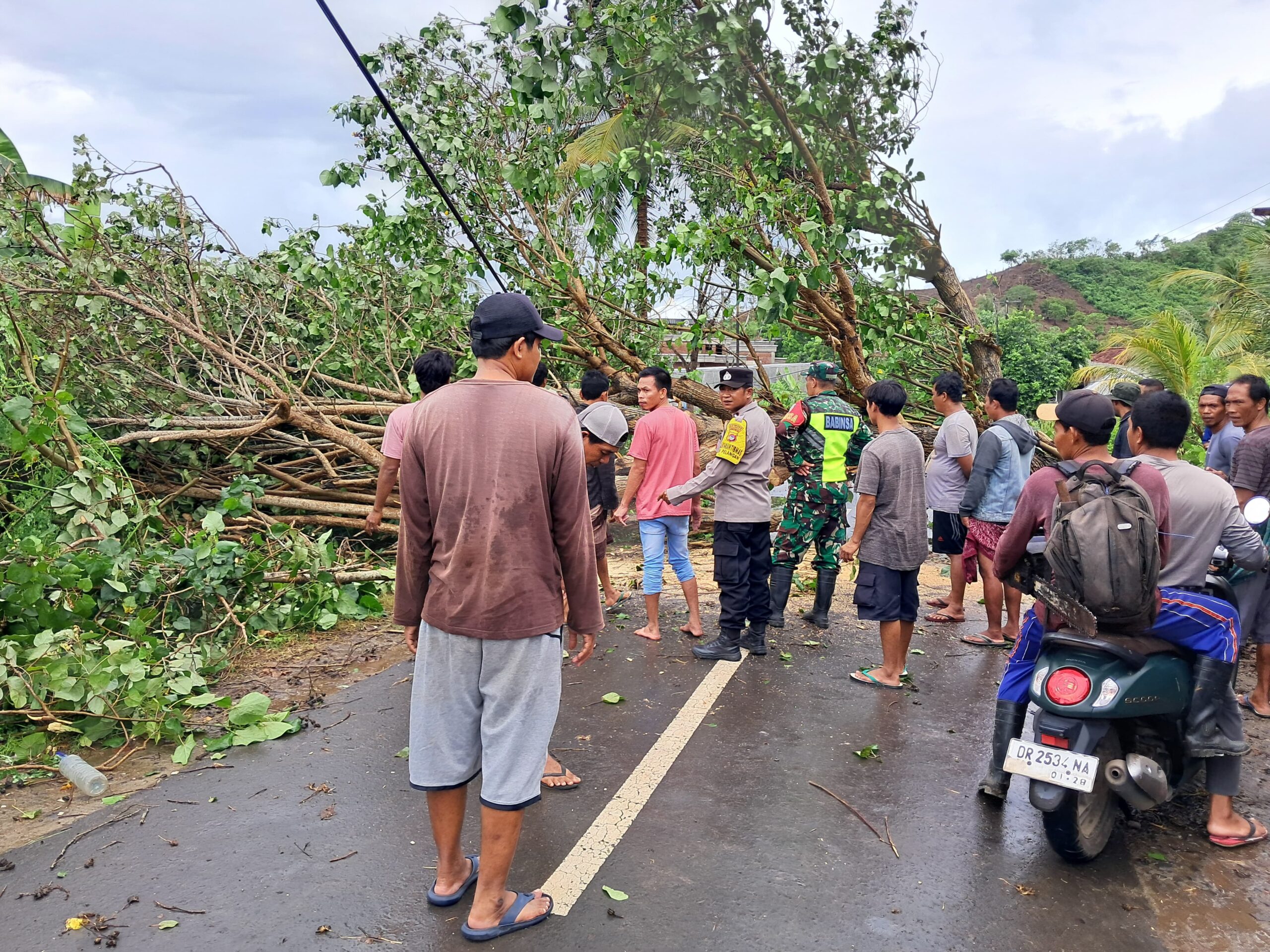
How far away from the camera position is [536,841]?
134 inches

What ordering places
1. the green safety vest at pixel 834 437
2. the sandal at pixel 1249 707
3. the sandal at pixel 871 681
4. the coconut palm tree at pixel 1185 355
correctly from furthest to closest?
the coconut palm tree at pixel 1185 355
the green safety vest at pixel 834 437
the sandal at pixel 871 681
the sandal at pixel 1249 707

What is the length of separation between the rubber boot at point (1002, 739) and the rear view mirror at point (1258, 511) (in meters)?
1.30

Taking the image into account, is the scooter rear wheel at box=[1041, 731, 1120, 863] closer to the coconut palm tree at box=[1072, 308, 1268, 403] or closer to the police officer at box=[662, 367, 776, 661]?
the police officer at box=[662, 367, 776, 661]

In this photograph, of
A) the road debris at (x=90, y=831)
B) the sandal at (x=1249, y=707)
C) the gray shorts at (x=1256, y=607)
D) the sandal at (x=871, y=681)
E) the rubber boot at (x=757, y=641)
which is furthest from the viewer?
the rubber boot at (x=757, y=641)

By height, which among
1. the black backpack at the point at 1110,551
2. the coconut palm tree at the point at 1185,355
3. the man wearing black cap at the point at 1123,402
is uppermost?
the coconut palm tree at the point at 1185,355

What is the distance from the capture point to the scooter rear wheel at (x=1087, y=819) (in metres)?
3.10

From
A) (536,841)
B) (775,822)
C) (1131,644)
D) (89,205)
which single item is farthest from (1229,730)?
(89,205)

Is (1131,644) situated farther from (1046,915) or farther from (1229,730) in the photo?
(1046,915)

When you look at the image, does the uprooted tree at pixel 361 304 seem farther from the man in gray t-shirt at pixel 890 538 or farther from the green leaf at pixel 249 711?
the man in gray t-shirt at pixel 890 538

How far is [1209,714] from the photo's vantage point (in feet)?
10.9

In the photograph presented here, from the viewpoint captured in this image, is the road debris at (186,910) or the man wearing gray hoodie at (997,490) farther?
the man wearing gray hoodie at (997,490)

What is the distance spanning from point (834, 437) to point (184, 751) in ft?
14.6

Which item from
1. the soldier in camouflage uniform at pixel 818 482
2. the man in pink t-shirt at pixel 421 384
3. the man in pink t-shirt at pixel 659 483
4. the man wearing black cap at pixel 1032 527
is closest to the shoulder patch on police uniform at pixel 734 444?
the man in pink t-shirt at pixel 659 483

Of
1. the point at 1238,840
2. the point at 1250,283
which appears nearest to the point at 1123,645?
the point at 1238,840
